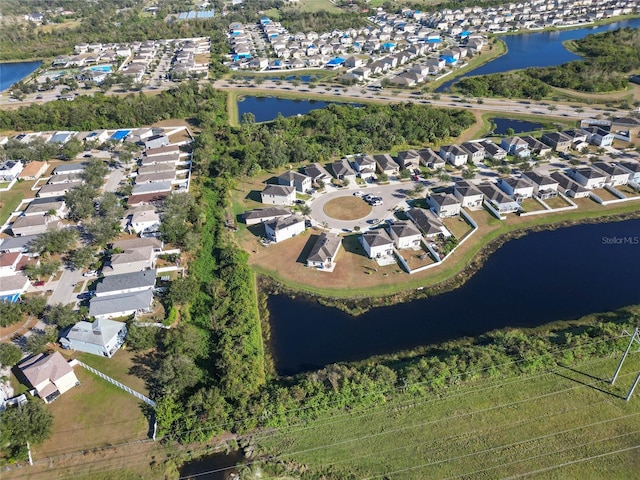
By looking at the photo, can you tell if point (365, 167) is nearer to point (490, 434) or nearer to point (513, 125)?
point (513, 125)

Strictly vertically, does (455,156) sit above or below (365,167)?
above

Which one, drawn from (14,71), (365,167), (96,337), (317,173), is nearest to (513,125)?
(365,167)

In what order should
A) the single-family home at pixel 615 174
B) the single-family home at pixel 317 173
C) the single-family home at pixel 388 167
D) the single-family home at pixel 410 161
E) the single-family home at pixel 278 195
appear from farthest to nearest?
the single-family home at pixel 410 161 < the single-family home at pixel 388 167 < the single-family home at pixel 317 173 < the single-family home at pixel 615 174 < the single-family home at pixel 278 195

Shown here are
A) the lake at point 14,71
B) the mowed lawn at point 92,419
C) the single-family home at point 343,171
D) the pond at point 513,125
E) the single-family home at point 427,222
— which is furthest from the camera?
the lake at point 14,71

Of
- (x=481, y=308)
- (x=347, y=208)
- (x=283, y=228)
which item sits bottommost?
(x=481, y=308)

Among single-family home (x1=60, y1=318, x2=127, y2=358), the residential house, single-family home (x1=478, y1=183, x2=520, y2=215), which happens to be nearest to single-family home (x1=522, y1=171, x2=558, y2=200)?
single-family home (x1=478, y1=183, x2=520, y2=215)

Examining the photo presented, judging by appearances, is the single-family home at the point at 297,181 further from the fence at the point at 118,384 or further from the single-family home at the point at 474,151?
the fence at the point at 118,384

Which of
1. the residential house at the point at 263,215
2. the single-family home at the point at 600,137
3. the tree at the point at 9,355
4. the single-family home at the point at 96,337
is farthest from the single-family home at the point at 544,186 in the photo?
the tree at the point at 9,355
